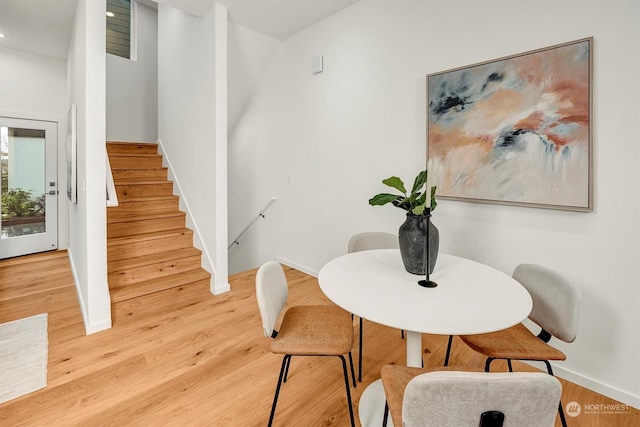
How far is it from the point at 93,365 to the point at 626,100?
11.2 ft

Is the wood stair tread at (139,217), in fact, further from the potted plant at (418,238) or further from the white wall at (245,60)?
the potted plant at (418,238)

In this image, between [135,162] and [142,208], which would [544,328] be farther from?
[135,162]

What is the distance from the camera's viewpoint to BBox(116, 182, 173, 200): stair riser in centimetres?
344

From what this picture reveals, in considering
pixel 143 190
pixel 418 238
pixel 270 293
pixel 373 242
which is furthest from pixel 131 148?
pixel 418 238

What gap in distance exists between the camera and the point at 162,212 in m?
3.51

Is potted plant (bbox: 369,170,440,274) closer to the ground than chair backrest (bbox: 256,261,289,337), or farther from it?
farther from it

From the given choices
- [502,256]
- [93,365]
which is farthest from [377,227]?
[93,365]

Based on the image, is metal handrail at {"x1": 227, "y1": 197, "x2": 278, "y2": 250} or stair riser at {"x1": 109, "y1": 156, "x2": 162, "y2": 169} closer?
stair riser at {"x1": 109, "y1": 156, "x2": 162, "y2": 169}

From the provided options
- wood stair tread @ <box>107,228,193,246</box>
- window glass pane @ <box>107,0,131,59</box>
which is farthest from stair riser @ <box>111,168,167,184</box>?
window glass pane @ <box>107,0,131,59</box>

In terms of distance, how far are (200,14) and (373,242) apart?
110 inches

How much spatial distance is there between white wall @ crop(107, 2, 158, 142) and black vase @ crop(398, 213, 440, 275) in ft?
15.9

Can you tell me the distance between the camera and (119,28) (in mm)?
4586

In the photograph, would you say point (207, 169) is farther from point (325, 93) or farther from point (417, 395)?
point (417, 395)

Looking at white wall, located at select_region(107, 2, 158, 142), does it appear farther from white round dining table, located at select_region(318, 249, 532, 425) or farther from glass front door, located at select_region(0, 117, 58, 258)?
white round dining table, located at select_region(318, 249, 532, 425)
